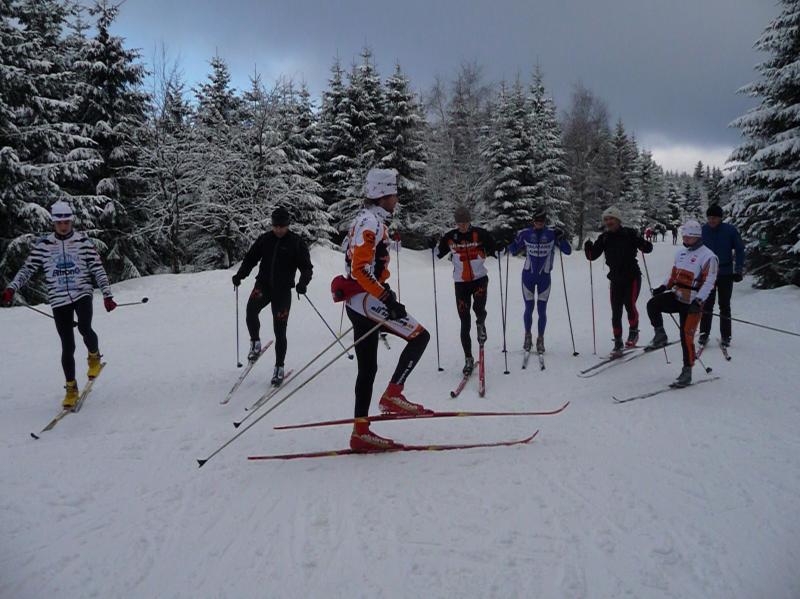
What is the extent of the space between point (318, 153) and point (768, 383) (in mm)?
28180

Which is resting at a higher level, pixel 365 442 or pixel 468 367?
pixel 468 367

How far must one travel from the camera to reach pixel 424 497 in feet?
11.6

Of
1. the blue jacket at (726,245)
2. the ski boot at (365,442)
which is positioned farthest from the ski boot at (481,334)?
the blue jacket at (726,245)

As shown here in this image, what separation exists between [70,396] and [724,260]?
32.7 ft

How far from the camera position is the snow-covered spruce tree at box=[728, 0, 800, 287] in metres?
13.1

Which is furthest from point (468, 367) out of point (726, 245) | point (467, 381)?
point (726, 245)

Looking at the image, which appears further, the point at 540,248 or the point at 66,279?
the point at 540,248

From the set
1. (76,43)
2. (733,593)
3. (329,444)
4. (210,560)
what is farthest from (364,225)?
(76,43)

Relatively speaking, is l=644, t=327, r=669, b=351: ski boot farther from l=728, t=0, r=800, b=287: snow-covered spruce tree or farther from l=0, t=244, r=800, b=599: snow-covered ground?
l=728, t=0, r=800, b=287: snow-covered spruce tree

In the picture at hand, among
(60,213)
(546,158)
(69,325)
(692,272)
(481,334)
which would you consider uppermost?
(546,158)

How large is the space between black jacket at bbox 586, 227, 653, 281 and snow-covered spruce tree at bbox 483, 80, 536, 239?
22377 millimetres

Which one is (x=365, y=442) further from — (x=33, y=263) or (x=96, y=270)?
(x=33, y=263)

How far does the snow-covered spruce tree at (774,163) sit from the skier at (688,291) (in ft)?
27.9

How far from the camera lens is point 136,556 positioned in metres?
2.94
